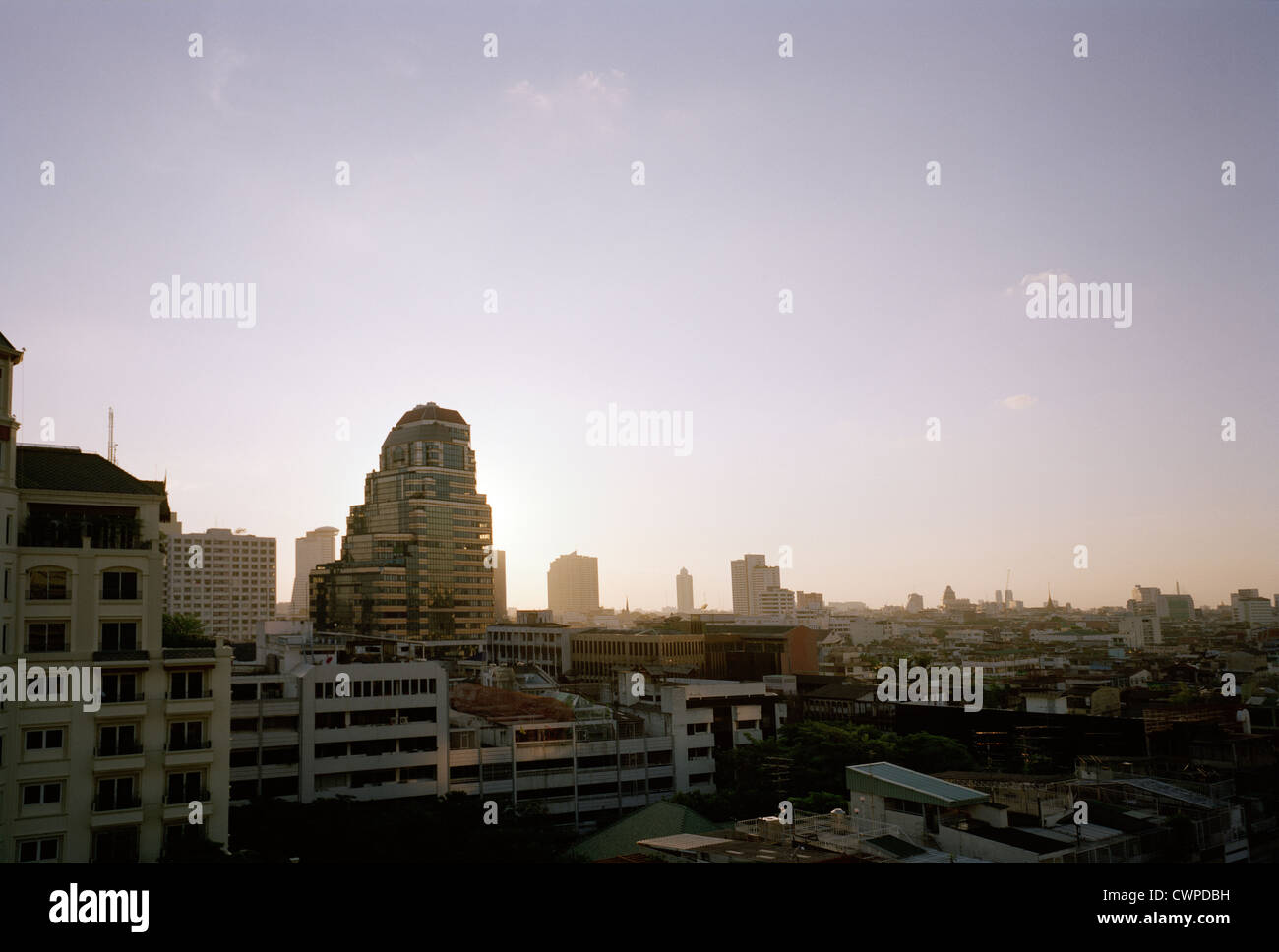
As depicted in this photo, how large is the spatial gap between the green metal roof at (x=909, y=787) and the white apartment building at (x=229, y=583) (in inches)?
1043

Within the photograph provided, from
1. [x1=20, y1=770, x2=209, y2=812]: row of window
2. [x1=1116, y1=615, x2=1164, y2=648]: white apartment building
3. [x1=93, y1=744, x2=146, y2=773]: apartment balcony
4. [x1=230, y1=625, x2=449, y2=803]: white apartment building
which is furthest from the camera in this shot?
[x1=1116, y1=615, x2=1164, y2=648]: white apartment building

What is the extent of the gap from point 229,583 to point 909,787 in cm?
2884

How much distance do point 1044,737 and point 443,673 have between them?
Result: 8502 millimetres

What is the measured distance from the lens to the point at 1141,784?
22.2 feet

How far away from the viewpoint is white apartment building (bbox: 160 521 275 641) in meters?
29.6

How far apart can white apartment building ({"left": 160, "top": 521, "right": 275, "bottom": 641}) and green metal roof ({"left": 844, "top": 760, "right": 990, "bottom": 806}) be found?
2650 centimetres

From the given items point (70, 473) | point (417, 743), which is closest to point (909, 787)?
point (70, 473)

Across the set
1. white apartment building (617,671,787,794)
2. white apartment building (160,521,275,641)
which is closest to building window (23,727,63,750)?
white apartment building (617,671,787,794)

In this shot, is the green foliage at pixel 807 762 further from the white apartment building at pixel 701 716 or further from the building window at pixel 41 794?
the building window at pixel 41 794

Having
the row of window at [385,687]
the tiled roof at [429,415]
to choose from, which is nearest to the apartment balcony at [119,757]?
the row of window at [385,687]

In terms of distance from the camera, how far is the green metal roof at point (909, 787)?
240 inches

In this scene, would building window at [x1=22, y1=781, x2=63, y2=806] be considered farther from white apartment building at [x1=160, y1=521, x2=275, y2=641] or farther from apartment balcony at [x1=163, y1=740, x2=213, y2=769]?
white apartment building at [x1=160, y1=521, x2=275, y2=641]

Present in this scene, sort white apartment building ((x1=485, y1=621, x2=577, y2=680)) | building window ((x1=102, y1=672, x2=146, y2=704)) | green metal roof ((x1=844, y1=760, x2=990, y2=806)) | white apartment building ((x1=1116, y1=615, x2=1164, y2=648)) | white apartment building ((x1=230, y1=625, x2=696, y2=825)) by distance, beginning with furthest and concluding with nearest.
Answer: white apartment building ((x1=485, y1=621, x2=577, y2=680)), white apartment building ((x1=1116, y1=615, x2=1164, y2=648)), white apartment building ((x1=230, y1=625, x2=696, y2=825)), building window ((x1=102, y1=672, x2=146, y2=704)), green metal roof ((x1=844, y1=760, x2=990, y2=806))

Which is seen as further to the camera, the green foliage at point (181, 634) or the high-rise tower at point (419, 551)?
the high-rise tower at point (419, 551)
